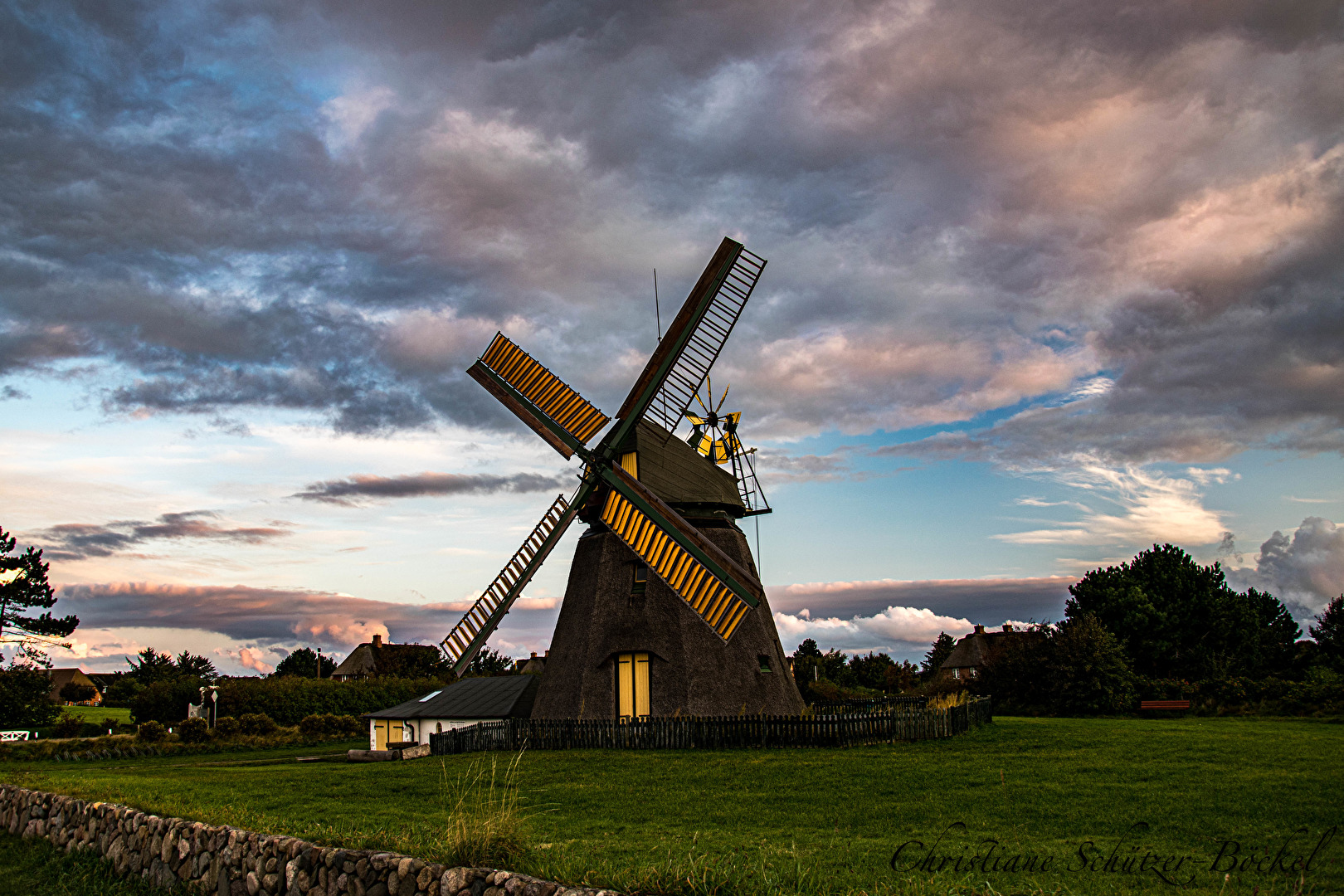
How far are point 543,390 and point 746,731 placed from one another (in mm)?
9654

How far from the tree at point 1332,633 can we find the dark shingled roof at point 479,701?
3268 cm

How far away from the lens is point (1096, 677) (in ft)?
104

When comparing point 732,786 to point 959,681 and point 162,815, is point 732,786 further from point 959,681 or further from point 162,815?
point 959,681

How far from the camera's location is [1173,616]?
37.0m

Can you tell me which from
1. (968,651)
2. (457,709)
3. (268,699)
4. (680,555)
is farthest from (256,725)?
(968,651)

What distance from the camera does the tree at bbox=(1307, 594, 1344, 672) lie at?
36.5 m

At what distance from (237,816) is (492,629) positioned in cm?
1069

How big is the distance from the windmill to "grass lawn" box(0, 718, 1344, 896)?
2.07 meters

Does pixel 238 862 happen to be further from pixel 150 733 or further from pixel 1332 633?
pixel 1332 633

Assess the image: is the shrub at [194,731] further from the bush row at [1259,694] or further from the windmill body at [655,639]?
the bush row at [1259,694]

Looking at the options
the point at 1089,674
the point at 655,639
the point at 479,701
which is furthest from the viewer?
the point at 1089,674

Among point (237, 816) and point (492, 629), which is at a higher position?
point (492, 629)

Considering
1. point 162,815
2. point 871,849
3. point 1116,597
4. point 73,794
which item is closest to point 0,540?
point 73,794

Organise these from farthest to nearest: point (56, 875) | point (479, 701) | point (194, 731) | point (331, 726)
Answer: point (331, 726) < point (194, 731) < point (479, 701) < point (56, 875)
